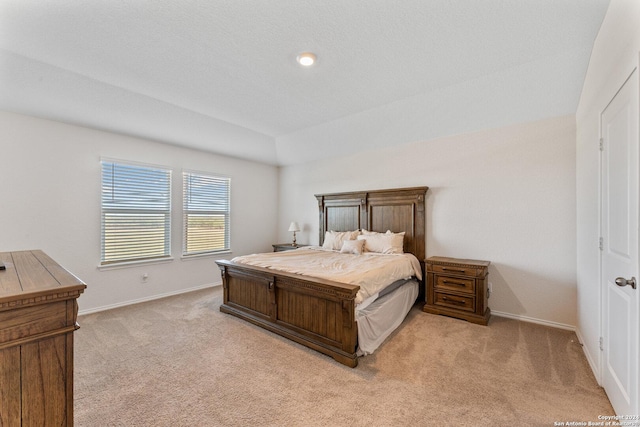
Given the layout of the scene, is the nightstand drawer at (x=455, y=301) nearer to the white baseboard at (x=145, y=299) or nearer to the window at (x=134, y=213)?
the white baseboard at (x=145, y=299)

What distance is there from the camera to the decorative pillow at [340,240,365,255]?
13.8 feet

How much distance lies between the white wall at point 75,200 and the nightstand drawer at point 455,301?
3951 millimetres

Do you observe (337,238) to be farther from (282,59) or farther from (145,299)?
(145,299)

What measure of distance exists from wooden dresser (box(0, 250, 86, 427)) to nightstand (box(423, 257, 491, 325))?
3588 mm

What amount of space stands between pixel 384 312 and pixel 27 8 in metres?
3.86

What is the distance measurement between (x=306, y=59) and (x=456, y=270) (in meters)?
3.01

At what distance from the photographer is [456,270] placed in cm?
345

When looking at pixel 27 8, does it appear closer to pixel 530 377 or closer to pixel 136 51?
pixel 136 51

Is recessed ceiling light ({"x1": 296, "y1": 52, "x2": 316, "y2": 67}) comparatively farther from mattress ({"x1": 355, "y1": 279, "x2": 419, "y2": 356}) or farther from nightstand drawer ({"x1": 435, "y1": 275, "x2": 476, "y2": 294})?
nightstand drawer ({"x1": 435, "y1": 275, "x2": 476, "y2": 294})

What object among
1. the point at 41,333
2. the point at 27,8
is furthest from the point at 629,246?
the point at 27,8

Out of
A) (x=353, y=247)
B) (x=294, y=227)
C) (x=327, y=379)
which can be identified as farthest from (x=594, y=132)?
(x=294, y=227)

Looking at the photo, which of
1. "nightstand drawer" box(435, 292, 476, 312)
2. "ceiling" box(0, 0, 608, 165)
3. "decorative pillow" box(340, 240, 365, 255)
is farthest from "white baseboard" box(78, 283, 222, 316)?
"nightstand drawer" box(435, 292, 476, 312)

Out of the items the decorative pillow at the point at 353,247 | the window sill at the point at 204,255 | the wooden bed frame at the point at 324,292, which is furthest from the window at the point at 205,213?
the decorative pillow at the point at 353,247

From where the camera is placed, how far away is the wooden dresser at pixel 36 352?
0.97 m
